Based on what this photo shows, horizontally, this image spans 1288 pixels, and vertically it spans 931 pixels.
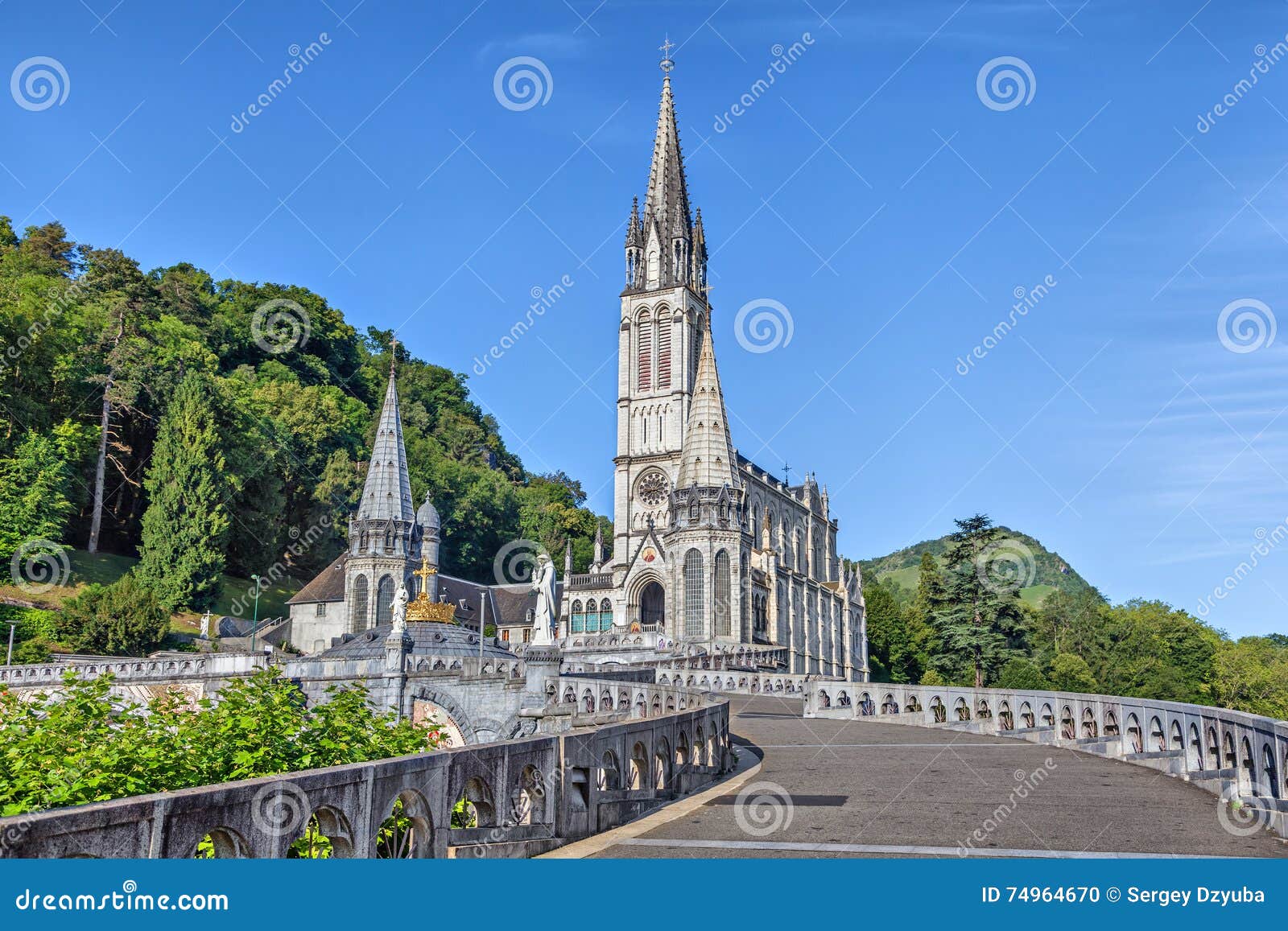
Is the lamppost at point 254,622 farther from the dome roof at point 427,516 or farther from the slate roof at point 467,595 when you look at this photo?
the dome roof at point 427,516

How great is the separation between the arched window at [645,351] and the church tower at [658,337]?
0.22 ft

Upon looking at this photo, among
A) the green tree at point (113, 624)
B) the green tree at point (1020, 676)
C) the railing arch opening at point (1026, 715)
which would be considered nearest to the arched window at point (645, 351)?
the green tree at point (1020, 676)

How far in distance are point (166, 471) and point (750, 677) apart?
3981 centimetres

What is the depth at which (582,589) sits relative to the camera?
76.9m

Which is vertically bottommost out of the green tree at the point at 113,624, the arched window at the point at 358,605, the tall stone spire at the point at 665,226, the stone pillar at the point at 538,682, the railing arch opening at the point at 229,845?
the railing arch opening at the point at 229,845

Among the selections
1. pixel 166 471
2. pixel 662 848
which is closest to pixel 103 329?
pixel 166 471

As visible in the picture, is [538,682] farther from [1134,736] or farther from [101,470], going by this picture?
[101,470]

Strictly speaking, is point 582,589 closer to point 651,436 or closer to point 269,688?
point 651,436

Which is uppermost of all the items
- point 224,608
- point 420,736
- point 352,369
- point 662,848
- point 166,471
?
point 352,369

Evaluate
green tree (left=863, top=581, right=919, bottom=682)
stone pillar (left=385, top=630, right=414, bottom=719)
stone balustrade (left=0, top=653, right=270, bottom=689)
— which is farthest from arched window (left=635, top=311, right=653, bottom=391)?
stone pillar (left=385, top=630, right=414, bottom=719)

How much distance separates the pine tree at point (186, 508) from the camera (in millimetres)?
60156

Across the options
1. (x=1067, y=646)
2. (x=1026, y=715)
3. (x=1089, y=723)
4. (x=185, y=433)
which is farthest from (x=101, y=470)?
(x=1067, y=646)

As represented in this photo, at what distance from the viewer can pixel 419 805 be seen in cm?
832

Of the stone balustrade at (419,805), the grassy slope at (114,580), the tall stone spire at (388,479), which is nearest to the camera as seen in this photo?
the stone balustrade at (419,805)
